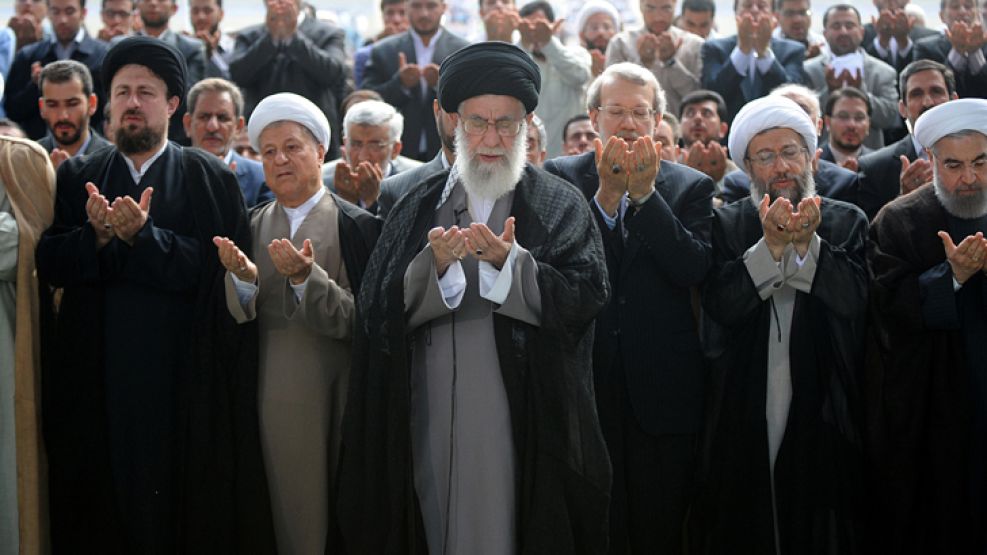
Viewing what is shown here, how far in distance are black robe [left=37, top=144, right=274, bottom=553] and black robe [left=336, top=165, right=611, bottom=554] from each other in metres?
0.56

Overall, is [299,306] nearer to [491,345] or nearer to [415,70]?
[491,345]

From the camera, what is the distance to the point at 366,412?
411cm

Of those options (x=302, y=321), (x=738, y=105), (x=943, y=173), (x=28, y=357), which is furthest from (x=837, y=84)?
(x=28, y=357)

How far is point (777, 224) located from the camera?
14.5ft

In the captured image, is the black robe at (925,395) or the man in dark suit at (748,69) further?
the man in dark suit at (748,69)

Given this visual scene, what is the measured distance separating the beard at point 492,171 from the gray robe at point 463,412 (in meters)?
0.25

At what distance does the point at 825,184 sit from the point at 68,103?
3625 millimetres

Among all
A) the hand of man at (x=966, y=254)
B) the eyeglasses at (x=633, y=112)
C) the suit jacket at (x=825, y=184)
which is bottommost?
the hand of man at (x=966, y=254)

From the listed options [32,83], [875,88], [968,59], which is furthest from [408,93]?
[968,59]

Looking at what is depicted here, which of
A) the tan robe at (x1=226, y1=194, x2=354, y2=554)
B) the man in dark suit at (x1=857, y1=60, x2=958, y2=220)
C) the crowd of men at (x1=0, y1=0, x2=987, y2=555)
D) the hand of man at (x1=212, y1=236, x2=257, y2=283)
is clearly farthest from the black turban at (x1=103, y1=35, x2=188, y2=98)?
the man in dark suit at (x1=857, y1=60, x2=958, y2=220)

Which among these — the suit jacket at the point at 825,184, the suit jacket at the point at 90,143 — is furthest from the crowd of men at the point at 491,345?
the suit jacket at the point at 90,143

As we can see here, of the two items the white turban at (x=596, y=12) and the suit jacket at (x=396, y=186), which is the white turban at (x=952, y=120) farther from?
the white turban at (x=596, y=12)

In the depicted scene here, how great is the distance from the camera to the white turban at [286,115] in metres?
4.75

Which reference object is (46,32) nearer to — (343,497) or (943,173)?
(343,497)
